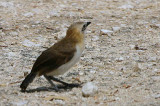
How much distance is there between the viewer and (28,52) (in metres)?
9.56

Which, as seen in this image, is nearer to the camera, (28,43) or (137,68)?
(137,68)

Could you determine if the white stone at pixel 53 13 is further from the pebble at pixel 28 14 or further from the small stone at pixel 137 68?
the small stone at pixel 137 68

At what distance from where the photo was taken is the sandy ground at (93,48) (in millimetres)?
6648

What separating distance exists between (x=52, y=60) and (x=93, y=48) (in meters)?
2.92

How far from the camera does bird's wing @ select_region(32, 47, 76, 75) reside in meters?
7.07

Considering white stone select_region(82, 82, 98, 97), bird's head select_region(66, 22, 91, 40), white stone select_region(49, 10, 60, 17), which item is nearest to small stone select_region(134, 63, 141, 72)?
bird's head select_region(66, 22, 91, 40)

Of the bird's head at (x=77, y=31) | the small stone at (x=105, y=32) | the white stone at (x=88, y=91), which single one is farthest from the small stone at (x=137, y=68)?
the small stone at (x=105, y=32)

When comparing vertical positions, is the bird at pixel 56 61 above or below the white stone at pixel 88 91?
above

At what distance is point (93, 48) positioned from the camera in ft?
32.4

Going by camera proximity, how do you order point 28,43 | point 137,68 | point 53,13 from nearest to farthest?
point 137,68 < point 28,43 < point 53,13

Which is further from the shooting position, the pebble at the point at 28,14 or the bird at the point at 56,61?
the pebble at the point at 28,14

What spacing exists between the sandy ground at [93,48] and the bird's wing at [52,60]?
0.34 m

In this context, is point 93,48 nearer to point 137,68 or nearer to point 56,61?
point 137,68

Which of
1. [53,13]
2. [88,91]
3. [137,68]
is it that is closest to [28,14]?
[53,13]
